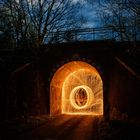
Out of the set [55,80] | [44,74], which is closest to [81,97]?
[55,80]

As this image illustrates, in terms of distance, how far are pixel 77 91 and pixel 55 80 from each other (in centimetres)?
899

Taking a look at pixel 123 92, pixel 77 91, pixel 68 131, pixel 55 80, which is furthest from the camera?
pixel 77 91

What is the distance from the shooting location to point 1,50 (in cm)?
3181

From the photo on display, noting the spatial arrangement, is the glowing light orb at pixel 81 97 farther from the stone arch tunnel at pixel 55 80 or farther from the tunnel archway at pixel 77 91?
the stone arch tunnel at pixel 55 80

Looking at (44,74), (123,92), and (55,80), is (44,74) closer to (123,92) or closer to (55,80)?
(55,80)

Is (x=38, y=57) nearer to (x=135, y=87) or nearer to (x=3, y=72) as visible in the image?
(x=3, y=72)

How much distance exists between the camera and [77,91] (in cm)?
4150

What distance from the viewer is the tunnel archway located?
34.1 meters

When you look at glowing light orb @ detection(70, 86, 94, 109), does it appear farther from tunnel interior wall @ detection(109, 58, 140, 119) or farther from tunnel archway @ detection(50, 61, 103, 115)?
tunnel interior wall @ detection(109, 58, 140, 119)

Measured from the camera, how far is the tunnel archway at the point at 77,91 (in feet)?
112

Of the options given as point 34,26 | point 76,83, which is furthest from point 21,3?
point 76,83

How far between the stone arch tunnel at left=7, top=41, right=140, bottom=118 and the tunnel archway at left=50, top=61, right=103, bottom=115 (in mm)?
1451

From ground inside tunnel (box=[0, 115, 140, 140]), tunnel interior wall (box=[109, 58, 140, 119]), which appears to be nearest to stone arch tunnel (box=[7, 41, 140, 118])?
tunnel interior wall (box=[109, 58, 140, 119])

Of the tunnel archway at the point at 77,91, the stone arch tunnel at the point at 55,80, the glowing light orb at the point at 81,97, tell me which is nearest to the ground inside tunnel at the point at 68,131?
the stone arch tunnel at the point at 55,80
